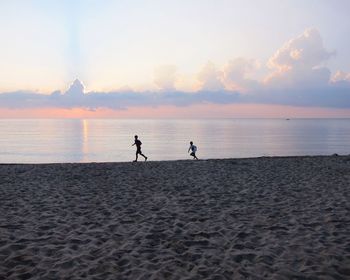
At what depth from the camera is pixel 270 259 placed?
637 cm

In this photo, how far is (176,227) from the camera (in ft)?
27.3

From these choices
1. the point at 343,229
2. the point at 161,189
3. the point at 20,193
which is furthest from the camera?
the point at 161,189

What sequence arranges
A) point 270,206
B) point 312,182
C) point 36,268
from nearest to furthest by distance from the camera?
point 36,268 → point 270,206 → point 312,182

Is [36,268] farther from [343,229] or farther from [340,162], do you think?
[340,162]

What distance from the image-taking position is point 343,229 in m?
7.97

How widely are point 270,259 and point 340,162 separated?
626 inches

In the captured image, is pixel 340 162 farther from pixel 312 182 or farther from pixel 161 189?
pixel 161 189

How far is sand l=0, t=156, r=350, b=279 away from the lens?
19.8ft

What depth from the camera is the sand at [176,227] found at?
6039mm

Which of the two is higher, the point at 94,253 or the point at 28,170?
the point at 28,170

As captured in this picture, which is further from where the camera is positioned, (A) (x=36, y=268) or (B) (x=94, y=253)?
(B) (x=94, y=253)

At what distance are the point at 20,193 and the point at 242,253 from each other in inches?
336

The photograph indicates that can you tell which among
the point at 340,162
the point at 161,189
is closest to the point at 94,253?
the point at 161,189

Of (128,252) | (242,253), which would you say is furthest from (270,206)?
(128,252)
